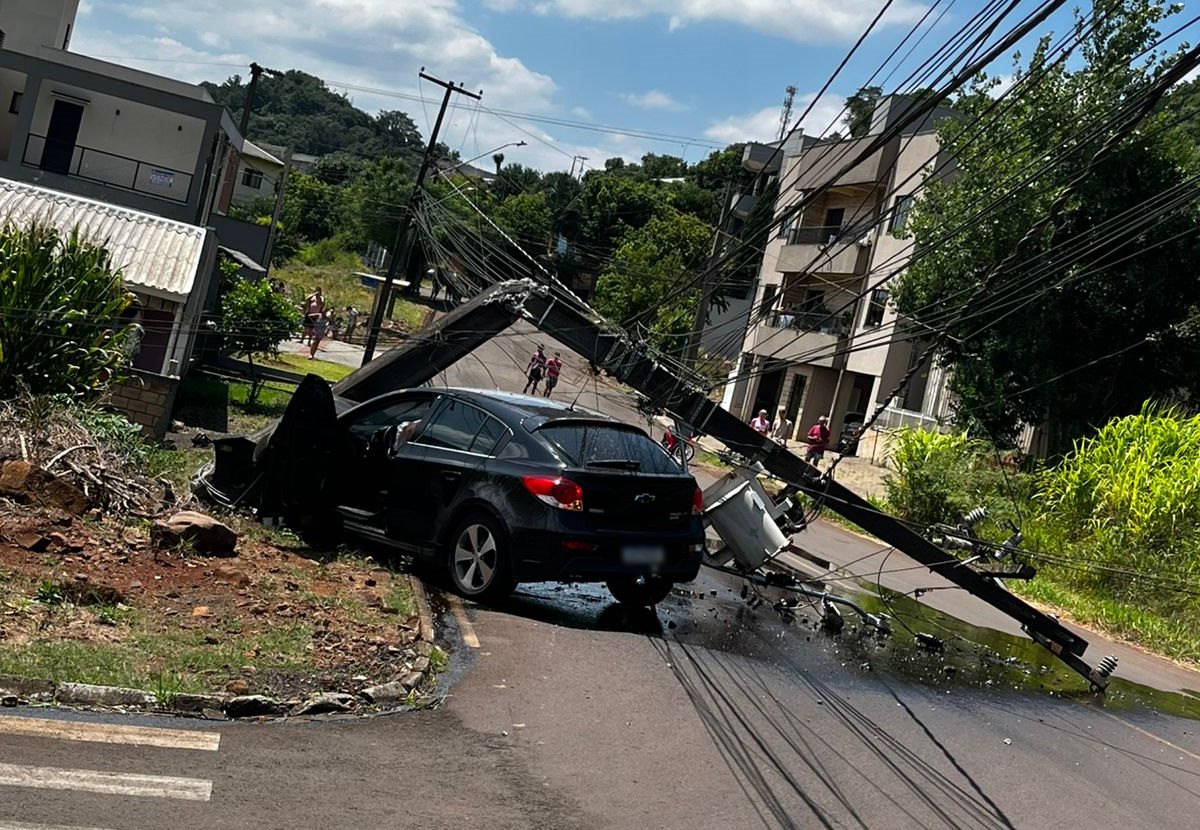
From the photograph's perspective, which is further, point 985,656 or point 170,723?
point 985,656

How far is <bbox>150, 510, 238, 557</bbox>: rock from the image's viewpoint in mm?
9609

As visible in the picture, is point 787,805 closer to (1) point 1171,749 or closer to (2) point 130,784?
(2) point 130,784

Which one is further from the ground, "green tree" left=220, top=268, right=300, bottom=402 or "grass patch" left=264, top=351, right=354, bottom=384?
"green tree" left=220, top=268, right=300, bottom=402

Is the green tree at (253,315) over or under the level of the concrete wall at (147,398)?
over

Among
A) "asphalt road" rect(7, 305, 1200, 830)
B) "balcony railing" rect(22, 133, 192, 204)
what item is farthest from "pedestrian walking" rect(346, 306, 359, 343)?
"asphalt road" rect(7, 305, 1200, 830)

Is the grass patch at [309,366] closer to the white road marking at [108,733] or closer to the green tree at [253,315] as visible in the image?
the green tree at [253,315]

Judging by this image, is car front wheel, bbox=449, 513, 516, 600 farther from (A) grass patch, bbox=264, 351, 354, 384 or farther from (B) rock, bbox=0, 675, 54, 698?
→ (A) grass patch, bbox=264, 351, 354, 384

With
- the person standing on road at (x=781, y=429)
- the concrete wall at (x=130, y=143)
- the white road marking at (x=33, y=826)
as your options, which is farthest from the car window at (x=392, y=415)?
the person standing on road at (x=781, y=429)

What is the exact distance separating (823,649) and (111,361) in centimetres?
967

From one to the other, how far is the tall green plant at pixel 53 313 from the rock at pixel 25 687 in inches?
320

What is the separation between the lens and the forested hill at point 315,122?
135 metres

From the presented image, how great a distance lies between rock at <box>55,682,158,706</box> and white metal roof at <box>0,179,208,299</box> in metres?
16.2

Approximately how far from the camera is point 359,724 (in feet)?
22.1

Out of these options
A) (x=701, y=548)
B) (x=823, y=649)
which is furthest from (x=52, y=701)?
(x=823, y=649)
